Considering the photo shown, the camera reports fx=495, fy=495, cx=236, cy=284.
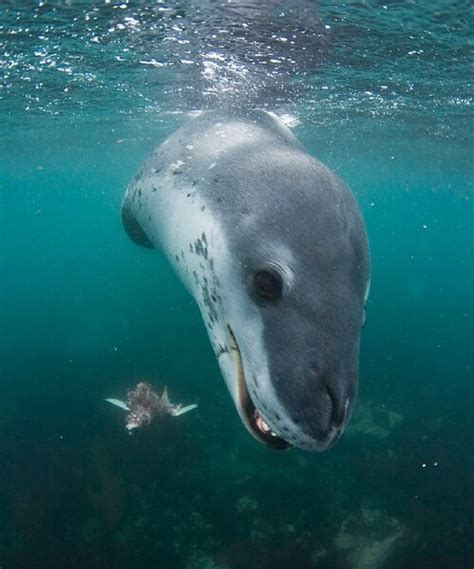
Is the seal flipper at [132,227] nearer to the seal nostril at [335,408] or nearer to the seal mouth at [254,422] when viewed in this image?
the seal mouth at [254,422]

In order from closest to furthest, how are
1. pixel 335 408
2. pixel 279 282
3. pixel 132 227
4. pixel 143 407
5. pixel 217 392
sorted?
pixel 335 408
pixel 279 282
pixel 132 227
pixel 143 407
pixel 217 392

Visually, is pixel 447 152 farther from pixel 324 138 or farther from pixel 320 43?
pixel 320 43

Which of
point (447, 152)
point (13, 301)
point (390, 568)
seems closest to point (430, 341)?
point (447, 152)

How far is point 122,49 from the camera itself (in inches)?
404

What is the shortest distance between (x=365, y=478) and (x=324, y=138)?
17.9 m

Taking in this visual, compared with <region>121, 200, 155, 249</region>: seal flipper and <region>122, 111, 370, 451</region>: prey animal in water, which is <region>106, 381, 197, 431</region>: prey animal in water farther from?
<region>122, 111, 370, 451</region>: prey animal in water

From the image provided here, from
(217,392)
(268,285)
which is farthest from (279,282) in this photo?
(217,392)

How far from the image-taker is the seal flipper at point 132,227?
5750 millimetres

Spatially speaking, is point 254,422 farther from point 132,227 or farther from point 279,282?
point 132,227

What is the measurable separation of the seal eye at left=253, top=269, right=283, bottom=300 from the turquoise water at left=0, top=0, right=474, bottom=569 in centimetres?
619

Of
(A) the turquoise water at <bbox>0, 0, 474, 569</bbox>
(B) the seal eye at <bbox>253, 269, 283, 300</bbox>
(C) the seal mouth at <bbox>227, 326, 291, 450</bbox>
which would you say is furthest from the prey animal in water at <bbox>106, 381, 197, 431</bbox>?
(B) the seal eye at <bbox>253, 269, 283, 300</bbox>

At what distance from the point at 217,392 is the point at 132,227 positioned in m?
8.16

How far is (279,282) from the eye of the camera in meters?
2.51

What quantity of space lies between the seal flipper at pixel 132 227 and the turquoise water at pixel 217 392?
3551mm
